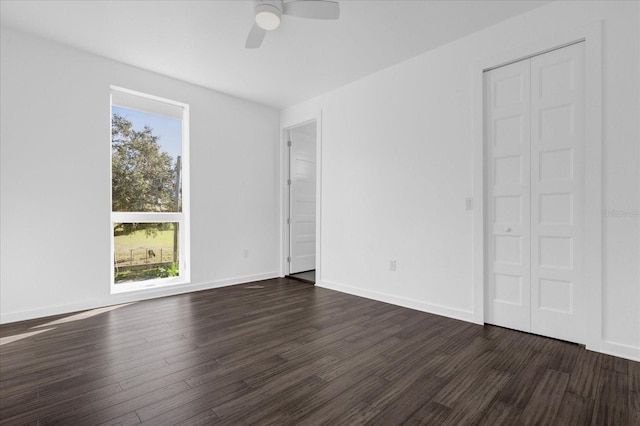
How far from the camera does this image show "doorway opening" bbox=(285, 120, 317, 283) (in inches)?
215

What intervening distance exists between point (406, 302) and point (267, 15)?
312 centimetres

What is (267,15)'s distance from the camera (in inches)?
99.3

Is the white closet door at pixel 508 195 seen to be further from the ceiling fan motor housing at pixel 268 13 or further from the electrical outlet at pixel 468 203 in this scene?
the ceiling fan motor housing at pixel 268 13

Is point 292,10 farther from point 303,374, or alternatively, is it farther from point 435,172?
point 303,374

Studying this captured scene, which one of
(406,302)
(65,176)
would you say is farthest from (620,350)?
(65,176)

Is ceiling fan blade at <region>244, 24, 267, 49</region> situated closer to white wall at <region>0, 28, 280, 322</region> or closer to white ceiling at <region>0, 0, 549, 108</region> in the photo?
white ceiling at <region>0, 0, 549, 108</region>

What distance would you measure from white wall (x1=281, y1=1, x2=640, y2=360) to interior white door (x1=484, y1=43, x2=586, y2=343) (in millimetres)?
179

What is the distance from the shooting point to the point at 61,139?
3391 mm

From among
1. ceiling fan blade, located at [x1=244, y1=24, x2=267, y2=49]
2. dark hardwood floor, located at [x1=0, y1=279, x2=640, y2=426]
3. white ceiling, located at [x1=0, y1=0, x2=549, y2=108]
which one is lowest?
dark hardwood floor, located at [x1=0, y1=279, x2=640, y2=426]

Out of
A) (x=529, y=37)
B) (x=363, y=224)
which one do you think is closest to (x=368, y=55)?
(x=529, y=37)

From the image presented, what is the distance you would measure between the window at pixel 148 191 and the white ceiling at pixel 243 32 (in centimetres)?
59

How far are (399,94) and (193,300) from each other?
3502 mm

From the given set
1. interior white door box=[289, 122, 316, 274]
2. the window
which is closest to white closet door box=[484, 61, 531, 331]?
interior white door box=[289, 122, 316, 274]

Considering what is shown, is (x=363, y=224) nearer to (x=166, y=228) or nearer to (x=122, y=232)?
(x=166, y=228)
